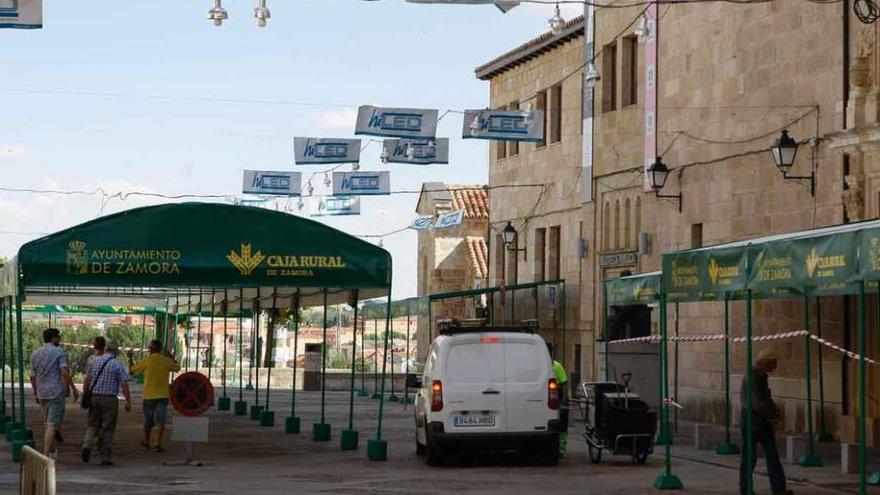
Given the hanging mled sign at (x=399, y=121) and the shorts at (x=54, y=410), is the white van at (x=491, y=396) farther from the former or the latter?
the hanging mled sign at (x=399, y=121)

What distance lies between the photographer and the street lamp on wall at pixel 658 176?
112 ft

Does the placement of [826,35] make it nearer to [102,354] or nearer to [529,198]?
[102,354]

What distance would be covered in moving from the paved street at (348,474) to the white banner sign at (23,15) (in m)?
5.07

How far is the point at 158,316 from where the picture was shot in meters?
60.5

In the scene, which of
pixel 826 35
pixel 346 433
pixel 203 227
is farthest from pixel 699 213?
pixel 203 227

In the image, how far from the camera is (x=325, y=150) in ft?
121

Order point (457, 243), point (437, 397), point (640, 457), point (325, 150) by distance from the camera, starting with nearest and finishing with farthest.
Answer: point (437, 397)
point (640, 457)
point (325, 150)
point (457, 243)

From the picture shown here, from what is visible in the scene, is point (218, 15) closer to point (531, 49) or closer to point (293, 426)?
point (293, 426)

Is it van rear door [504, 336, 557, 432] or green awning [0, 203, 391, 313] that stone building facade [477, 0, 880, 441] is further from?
green awning [0, 203, 391, 313]

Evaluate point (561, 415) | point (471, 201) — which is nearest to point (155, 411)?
point (561, 415)

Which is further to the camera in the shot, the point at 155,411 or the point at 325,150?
the point at 325,150

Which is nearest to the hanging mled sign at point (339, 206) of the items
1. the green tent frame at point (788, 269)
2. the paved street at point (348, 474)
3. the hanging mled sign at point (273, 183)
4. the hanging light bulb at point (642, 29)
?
the hanging mled sign at point (273, 183)

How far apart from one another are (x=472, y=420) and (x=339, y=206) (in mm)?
25489

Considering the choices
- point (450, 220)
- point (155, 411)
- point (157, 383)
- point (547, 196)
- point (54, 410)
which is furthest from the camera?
point (450, 220)
